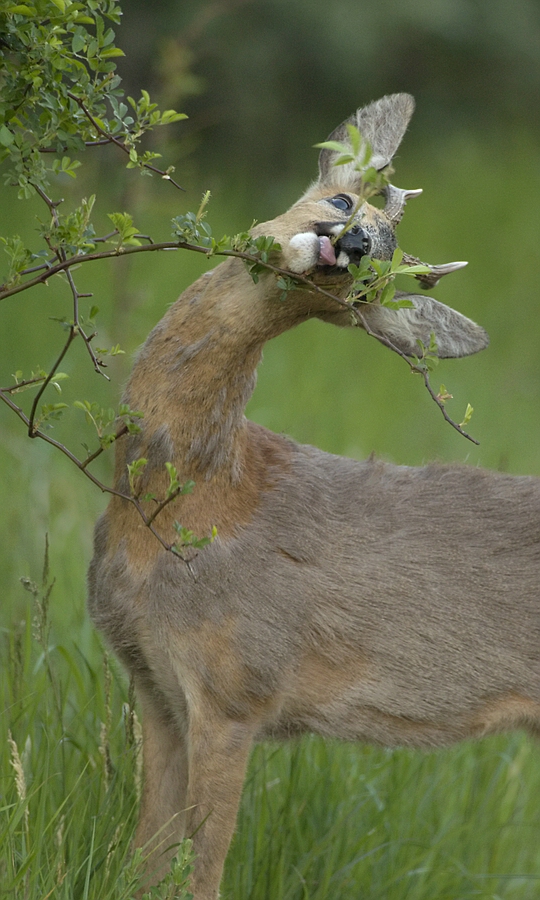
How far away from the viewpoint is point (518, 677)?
329 cm

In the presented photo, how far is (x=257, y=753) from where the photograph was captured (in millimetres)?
4176

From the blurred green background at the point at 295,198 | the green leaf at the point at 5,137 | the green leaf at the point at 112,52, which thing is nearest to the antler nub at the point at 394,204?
the green leaf at the point at 112,52

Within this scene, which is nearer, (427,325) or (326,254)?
(326,254)

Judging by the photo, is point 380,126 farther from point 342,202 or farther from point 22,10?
point 22,10

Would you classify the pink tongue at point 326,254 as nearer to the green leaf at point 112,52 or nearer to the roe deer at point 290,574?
the roe deer at point 290,574

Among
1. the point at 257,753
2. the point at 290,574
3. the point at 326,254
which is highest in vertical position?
the point at 326,254

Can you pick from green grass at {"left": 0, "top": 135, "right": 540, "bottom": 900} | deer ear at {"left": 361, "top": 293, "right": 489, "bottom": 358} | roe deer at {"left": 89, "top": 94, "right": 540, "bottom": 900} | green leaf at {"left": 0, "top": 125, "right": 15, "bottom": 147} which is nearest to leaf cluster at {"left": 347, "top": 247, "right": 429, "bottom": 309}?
roe deer at {"left": 89, "top": 94, "right": 540, "bottom": 900}

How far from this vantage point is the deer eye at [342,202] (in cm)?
297

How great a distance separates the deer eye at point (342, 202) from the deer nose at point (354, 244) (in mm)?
223

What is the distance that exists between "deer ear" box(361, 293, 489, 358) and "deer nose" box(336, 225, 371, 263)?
0.36m

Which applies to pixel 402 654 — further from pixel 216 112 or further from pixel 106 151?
pixel 216 112

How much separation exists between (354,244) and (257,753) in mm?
2097

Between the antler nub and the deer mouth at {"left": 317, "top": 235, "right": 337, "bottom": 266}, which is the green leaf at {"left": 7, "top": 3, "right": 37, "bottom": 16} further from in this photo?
the antler nub

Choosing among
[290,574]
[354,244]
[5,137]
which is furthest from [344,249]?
[290,574]
